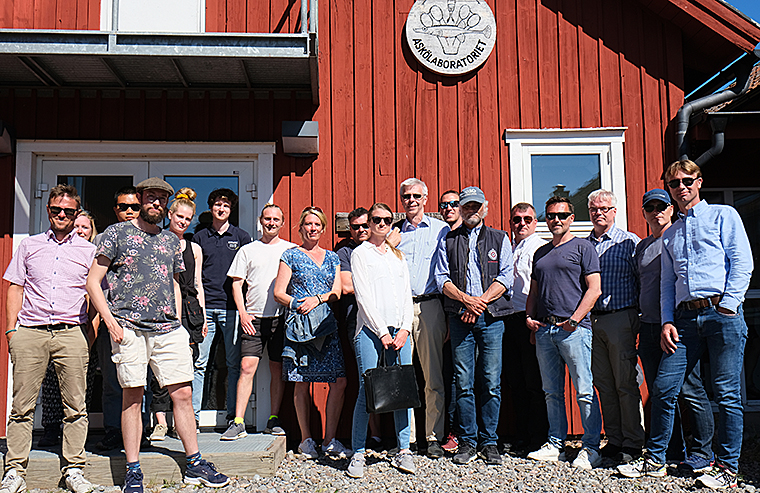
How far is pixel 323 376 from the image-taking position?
15.5 ft

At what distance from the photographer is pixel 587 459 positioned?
173 inches

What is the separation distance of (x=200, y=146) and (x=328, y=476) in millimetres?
3160

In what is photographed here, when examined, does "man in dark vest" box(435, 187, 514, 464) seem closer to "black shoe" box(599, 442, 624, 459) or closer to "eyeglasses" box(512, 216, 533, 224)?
"eyeglasses" box(512, 216, 533, 224)

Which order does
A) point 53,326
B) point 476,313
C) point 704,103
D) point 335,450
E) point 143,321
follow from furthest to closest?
point 704,103 → point 335,450 → point 476,313 → point 53,326 → point 143,321

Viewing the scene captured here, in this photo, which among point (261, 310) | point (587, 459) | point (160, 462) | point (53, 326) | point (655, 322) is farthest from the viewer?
point (261, 310)

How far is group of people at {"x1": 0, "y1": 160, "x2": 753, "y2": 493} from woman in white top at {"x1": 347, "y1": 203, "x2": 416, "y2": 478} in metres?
0.01

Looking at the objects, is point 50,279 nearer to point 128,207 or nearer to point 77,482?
point 128,207

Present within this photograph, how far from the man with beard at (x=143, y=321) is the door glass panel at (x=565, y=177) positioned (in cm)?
342

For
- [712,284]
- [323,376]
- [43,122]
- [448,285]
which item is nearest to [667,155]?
[712,284]

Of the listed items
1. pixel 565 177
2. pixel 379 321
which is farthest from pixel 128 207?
pixel 565 177

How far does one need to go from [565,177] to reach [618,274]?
1.53m

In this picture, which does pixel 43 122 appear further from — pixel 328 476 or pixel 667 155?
pixel 667 155

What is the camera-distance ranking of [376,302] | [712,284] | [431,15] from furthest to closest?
[431,15]
[376,302]
[712,284]

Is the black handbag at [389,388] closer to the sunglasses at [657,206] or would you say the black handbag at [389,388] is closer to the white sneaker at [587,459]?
the white sneaker at [587,459]
